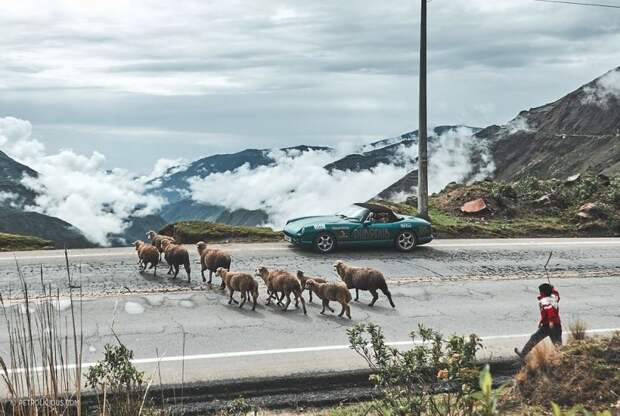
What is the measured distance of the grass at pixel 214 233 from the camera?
2220cm

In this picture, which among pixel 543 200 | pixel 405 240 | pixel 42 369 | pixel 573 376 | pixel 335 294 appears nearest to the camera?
pixel 42 369

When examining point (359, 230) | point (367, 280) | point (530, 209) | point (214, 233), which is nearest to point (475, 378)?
point (367, 280)

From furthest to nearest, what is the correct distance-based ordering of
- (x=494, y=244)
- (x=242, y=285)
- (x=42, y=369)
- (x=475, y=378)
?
(x=494, y=244) < (x=242, y=285) < (x=475, y=378) < (x=42, y=369)

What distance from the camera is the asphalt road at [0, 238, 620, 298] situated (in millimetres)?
15992

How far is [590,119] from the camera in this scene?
157 meters

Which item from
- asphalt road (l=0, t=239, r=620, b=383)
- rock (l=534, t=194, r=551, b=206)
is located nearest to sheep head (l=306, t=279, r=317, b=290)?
asphalt road (l=0, t=239, r=620, b=383)

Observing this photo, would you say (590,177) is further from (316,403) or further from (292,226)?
(316,403)

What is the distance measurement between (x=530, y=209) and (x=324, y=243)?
38.5 ft

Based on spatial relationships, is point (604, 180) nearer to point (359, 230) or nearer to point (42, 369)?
point (359, 230)

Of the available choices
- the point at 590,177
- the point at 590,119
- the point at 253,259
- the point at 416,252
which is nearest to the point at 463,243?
the point at 416,252

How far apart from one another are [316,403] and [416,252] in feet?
37.2

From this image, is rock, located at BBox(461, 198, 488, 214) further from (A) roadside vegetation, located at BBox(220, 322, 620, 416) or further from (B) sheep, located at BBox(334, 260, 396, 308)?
(A) roadside vegetation, located at BBox(220, 322, 620, 416)

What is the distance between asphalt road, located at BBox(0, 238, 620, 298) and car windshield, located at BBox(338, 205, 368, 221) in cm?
102

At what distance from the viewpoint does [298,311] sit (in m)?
14.0
